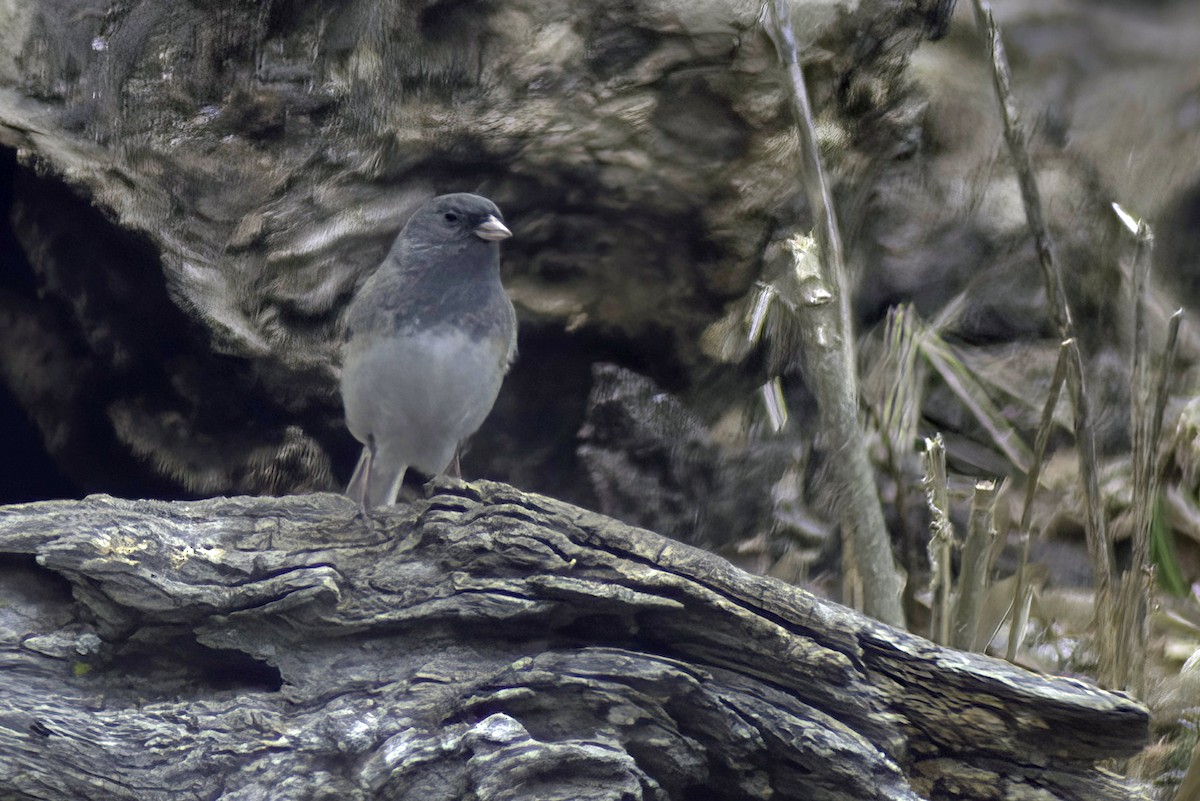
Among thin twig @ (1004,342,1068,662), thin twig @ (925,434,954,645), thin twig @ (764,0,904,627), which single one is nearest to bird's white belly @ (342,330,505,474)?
thin twig @ (764,0,904,627)

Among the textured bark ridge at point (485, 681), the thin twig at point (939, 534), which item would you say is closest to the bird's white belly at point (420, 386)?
the textured bark ridge at point (485, 681)

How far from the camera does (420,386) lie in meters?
2.00

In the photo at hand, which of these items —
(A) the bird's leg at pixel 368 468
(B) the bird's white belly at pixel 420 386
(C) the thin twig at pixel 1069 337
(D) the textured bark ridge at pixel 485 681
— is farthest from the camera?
(A) the bird's leg at pixel 368 468

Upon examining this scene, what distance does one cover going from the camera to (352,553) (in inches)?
64.7

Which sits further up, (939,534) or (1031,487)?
(1031,487)

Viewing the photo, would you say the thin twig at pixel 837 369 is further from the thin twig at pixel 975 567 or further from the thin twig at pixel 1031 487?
the thin twig at pixel 1031 487

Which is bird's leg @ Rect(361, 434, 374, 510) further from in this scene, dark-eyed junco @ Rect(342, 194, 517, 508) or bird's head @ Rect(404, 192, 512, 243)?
bird's head @ Rect(404, 192, 512, 243)

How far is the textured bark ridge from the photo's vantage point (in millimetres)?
1380

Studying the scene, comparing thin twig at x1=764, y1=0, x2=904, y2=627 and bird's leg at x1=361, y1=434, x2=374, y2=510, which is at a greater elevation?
thin twig at x1=764, y1=0, x2=904, y2=627

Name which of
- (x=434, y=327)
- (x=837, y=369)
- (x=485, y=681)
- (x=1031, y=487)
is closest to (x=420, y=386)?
(x=434, y=327)

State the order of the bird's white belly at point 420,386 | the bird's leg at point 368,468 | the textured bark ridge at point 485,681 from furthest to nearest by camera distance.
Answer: the bird's leg at point 368,468 < the bird's white belly at point 420,386 < the textured bark ridge at point 485,681

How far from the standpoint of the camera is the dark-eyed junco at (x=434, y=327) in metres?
1.99

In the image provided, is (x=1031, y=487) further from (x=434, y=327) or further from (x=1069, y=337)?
(x=434, y=327)

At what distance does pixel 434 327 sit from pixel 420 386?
121 millimetres
